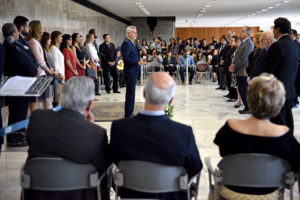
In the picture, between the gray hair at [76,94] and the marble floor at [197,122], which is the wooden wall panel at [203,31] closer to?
the marble floor at [197,122]

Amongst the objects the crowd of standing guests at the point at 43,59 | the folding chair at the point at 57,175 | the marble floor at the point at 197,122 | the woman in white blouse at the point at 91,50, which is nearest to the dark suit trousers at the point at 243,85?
the marble floor at the point at 197,122

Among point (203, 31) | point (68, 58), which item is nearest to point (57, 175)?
point (68, 58)

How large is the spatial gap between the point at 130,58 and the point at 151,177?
4.89 m

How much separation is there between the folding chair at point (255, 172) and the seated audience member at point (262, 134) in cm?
7

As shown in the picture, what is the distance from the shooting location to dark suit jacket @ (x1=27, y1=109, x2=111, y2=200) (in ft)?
7.56

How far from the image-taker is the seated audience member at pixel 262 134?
2.36 metres

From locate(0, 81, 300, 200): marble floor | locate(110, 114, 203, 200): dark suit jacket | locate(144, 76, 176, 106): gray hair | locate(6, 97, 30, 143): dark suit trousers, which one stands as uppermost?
locate(144, 76, 176, 106): gray hair

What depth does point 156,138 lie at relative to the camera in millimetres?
2266

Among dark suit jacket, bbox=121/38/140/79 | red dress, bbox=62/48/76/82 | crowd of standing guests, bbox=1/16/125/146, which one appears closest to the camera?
crowd of standing guests, bbox=1/16/125/146

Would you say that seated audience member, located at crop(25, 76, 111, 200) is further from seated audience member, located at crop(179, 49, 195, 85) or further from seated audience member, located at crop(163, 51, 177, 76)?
seated audience member, located at crop(163, 51, 177, 76)

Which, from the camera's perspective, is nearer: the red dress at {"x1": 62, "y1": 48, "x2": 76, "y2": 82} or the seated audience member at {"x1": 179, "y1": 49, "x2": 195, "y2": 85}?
the red dress at {"x1": 62, "y1": 48, "x2": 76, "y2": 82}

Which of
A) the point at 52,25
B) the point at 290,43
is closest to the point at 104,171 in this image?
the point at 290,43

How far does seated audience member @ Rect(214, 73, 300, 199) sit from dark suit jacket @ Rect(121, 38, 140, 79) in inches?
184

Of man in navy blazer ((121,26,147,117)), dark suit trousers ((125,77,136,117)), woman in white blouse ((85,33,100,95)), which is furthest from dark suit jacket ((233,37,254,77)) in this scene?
woman in white blouse ((85,33,100,95))
